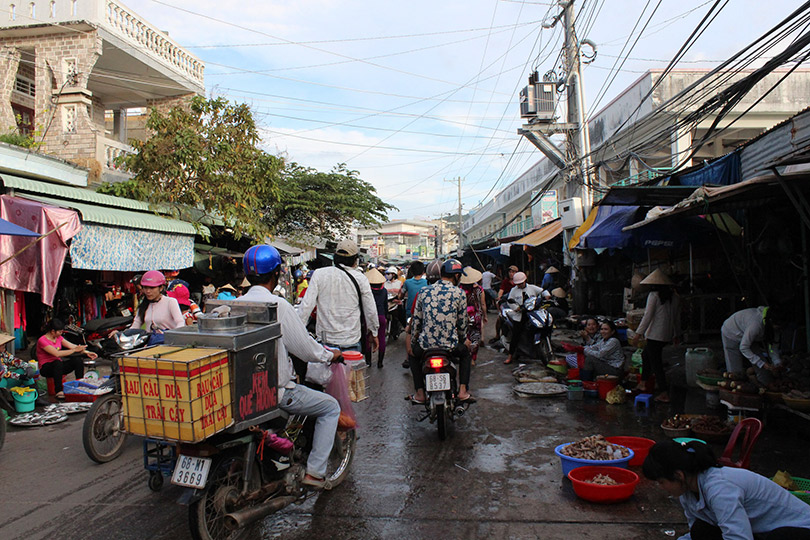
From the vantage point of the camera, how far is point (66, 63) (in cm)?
1332

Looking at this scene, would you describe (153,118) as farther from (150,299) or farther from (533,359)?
(533,359)

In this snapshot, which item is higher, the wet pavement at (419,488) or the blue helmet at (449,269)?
the blue helmet at (449,269)

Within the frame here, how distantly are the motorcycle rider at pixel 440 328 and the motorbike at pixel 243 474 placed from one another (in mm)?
2135

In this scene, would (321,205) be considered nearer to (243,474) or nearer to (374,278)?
(374,278)

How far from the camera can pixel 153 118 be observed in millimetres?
12797

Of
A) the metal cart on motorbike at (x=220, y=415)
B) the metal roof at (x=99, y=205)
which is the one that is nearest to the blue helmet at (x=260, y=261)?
the metal cart on motorbike at (x=220, y=415)

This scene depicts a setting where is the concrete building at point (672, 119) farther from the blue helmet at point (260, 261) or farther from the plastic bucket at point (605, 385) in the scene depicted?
the blue helmet at point (260, 261)

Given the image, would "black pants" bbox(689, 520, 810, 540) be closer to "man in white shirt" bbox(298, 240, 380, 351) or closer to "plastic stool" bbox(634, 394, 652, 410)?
"man in white shirt" bbox(298, 240, 380, 351)

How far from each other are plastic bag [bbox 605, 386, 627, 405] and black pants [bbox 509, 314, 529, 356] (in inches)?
118

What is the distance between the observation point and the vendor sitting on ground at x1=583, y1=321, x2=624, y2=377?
792 cm

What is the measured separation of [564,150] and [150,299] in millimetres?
13810

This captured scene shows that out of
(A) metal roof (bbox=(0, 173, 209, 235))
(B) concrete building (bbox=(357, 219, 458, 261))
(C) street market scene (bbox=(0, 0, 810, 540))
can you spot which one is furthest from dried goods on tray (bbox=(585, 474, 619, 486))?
(B) concrete building (bbox=(357, 219, 458, 261))

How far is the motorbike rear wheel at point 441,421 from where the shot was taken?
572 cm

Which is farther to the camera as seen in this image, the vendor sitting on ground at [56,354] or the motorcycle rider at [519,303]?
the motorcycle rider at [519,303]
